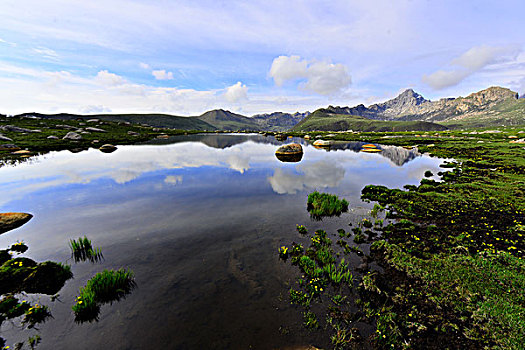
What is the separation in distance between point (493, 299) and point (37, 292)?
70.2ft

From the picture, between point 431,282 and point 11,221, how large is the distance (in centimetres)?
2999

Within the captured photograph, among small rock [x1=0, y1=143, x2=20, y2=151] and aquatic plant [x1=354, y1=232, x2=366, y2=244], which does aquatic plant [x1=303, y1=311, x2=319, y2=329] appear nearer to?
aquatic plant [x1=354, y1=232, x2=366, y2=244]

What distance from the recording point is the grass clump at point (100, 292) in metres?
8.28

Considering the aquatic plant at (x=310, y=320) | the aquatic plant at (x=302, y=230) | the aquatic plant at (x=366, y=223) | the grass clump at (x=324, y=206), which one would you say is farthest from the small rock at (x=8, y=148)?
the aquatic plant at (x=366, y=223)

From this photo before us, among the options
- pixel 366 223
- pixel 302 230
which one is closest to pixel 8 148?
pixel 302 230

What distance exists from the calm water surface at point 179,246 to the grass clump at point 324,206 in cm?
94

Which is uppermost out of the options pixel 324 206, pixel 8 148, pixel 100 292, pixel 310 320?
pixel 8 148

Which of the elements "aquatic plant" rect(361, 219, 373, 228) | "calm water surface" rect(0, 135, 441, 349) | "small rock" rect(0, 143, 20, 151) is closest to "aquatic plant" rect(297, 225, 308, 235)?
"calm water surface" rect(0, 135, 441, 349)

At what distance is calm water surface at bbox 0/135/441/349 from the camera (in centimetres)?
764

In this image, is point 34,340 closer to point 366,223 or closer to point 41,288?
point 41,288

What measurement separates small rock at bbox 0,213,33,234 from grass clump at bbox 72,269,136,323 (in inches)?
518

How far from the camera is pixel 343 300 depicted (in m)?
9.14

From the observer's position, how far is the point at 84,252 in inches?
500

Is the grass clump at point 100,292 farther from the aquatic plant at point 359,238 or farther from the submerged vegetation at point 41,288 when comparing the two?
the aquatic plant at point 359,238
